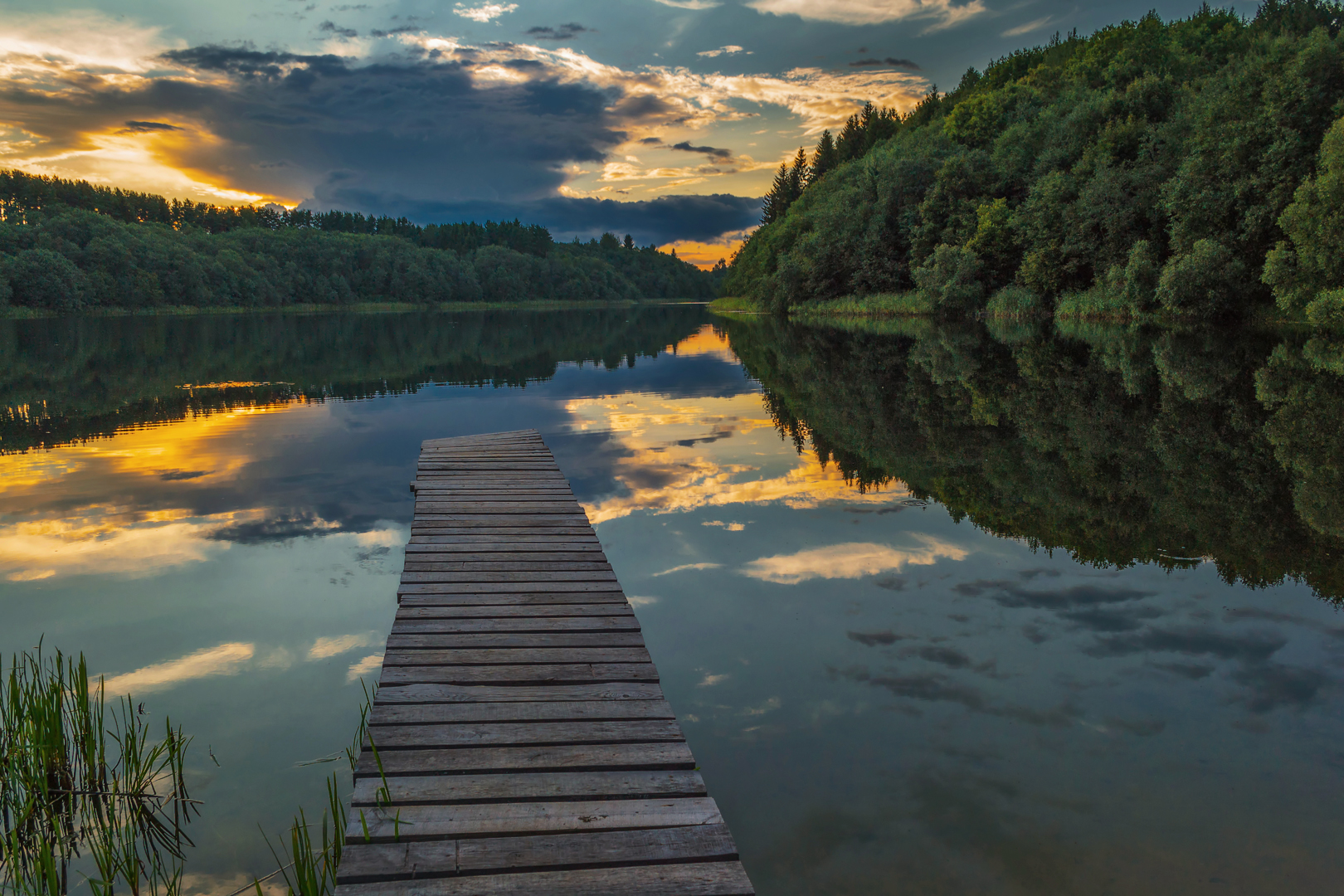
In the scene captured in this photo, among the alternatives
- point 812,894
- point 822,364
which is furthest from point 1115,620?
point 822,364

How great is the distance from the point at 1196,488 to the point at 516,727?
1031 cm

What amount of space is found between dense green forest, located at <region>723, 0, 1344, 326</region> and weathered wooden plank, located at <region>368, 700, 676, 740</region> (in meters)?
36.2

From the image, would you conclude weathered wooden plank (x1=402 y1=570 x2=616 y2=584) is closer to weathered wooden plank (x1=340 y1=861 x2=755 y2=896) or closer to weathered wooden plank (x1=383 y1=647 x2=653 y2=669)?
weathered wooden plank (x1=383 y1=647 x2=653 y2=669)

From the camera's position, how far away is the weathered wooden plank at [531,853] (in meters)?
3.30

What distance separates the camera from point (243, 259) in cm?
11956

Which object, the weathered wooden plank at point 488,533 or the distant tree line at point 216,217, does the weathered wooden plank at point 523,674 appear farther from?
the distant tree line at point 216,217

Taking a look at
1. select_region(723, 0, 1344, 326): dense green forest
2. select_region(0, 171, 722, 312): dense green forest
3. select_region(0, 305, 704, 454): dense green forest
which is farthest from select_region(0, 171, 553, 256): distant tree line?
select_region(723, 0, 1344, 326): dense green forest

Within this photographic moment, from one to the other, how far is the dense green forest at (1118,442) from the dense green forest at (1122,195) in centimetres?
953

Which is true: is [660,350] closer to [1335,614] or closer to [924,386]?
[924,386]

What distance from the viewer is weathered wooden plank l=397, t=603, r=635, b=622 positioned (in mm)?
6234

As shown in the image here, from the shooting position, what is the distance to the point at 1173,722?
509 cm

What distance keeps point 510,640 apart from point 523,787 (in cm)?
195

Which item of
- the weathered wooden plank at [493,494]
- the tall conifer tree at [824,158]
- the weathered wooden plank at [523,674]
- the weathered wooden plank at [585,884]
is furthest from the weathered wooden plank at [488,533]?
the tall conifer tree at [824,158]

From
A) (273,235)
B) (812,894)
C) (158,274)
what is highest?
(273,235)
